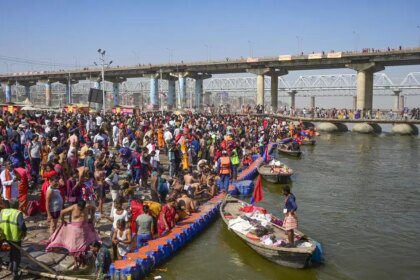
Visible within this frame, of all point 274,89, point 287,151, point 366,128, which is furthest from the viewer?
point 274,89

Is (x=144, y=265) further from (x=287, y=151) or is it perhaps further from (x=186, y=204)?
(x=287, y=151)

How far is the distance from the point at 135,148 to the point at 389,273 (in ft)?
35.2

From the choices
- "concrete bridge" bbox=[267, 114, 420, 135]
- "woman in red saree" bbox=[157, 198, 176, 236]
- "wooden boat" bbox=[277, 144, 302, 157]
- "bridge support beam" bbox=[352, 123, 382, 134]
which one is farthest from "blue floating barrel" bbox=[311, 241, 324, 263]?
"bridge support beam" bbox=[352, 123, 382, 134]

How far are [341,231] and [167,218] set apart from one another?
6.72m

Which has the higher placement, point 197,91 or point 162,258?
point 197,91

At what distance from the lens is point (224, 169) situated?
693 inches

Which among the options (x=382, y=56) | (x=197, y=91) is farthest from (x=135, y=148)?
(x=197, y=91)

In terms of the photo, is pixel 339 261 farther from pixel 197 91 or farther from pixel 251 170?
pixel 197 91

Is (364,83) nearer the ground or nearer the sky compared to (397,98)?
nearer the sky

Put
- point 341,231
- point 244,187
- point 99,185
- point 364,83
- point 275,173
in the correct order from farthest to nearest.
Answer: point 364,83, point 275,173, point 244,187, point 341,231, point 99,185

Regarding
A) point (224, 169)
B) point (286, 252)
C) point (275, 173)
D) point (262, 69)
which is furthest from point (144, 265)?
point (262, 69)

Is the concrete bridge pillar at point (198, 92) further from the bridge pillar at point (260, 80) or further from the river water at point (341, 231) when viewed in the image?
the river water at point (341, 231)

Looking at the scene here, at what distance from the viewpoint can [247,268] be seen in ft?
39.0

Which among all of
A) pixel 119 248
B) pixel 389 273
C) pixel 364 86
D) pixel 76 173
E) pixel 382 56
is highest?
pixel 382 56
